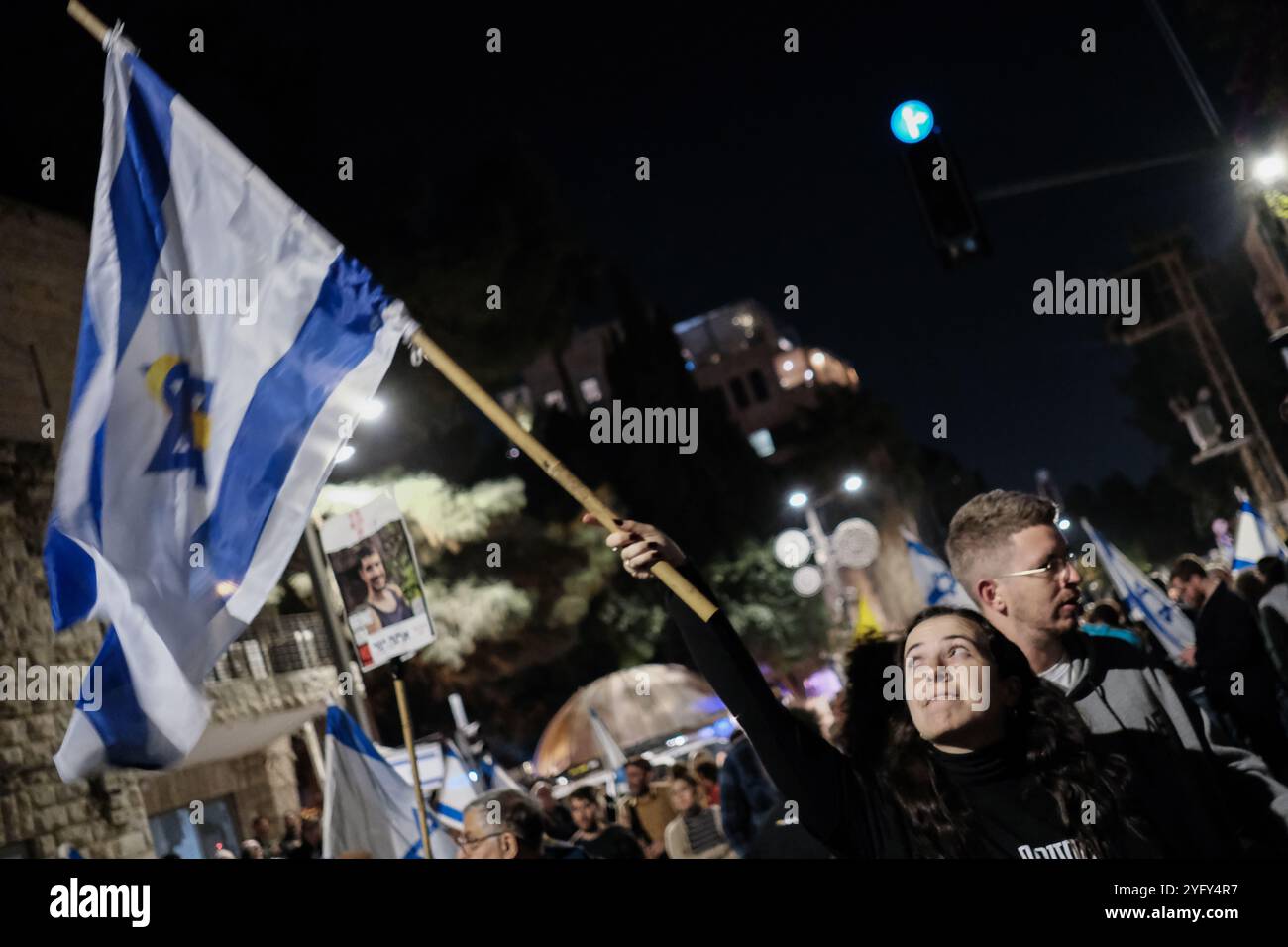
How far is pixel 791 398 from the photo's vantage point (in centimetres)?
9944

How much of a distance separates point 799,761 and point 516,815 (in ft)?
7.84

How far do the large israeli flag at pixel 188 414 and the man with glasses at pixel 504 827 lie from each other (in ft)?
4.43

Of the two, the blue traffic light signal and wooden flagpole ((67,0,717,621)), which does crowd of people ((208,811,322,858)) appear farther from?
the blue traffic light signal

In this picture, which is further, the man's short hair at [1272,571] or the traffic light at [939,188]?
the traffic light at [939,188]

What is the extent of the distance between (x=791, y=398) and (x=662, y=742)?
76.2 meters

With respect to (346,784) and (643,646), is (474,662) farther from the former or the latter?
(346,784)

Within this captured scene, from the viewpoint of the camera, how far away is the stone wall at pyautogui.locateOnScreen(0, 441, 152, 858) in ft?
36.9

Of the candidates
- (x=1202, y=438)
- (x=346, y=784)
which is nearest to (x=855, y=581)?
(x=1202, y=438)

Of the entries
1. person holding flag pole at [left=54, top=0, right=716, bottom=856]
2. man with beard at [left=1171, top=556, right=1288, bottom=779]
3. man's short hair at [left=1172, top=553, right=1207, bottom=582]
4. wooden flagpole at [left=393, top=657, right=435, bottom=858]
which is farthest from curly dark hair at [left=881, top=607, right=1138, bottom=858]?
man's short hair at [left=1172, top=553, right=1207, bottom=582]

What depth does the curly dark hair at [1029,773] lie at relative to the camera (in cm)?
252

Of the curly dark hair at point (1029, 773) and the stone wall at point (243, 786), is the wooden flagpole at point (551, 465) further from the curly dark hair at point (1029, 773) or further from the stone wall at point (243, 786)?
the stone wall at point (243, 786)

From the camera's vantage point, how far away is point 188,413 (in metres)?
4.31

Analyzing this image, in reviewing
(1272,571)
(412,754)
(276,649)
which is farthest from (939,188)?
(276,649)

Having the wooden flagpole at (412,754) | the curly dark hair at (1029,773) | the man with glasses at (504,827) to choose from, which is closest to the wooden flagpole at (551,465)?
the curly dark hair at (1029,773)
